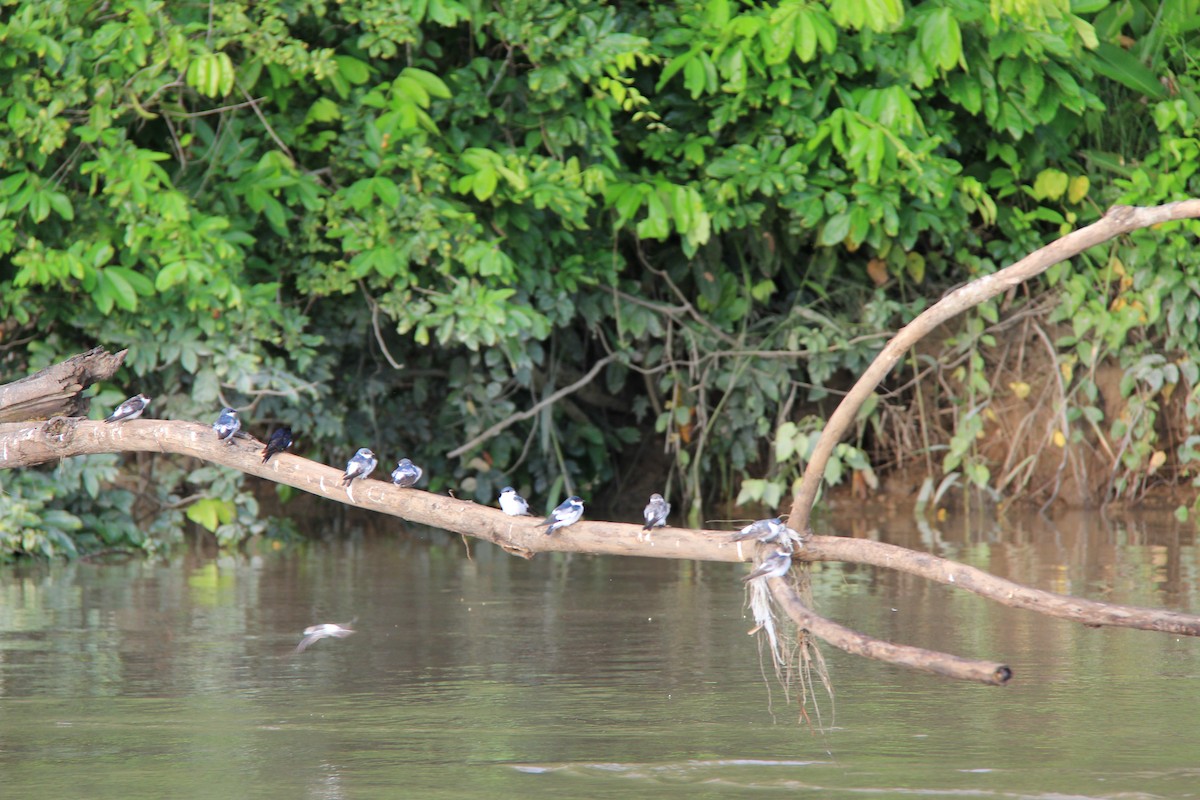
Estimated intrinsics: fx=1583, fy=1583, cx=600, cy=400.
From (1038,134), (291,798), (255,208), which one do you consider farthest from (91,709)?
(1038,134)

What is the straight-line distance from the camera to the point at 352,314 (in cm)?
825

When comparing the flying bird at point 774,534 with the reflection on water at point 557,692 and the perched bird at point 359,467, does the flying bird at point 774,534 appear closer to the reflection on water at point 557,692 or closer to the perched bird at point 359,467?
the reflection on water at point 557,692

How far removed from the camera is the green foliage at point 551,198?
7.01m

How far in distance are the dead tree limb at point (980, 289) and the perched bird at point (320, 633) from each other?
1834mm

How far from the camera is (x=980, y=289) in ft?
12.7

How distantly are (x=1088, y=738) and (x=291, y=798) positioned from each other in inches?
74.3

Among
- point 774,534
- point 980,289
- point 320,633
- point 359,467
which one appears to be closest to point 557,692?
point 359,467

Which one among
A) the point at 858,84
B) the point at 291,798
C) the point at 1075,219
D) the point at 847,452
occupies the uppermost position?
the point at 858,84

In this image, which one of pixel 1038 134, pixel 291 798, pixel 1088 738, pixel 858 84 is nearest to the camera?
pixel 291 798

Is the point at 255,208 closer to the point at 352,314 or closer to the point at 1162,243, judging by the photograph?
the point at 352,314

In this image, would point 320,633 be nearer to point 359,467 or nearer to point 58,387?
A: point 359,467

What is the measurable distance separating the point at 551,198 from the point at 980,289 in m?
3.72

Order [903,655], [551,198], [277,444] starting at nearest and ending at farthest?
[903,655]
[277,444]
[551,198]

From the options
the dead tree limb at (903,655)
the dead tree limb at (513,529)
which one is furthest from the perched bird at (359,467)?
the dead tree limb at (903,655)
